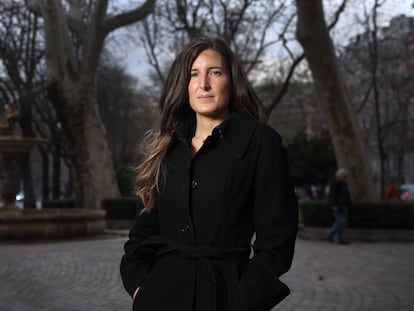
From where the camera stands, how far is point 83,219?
15930mm

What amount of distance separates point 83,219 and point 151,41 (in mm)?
16060

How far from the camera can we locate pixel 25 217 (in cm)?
1496

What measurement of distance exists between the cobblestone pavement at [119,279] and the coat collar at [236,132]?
15.1 ft

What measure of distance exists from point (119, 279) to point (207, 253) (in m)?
6.82

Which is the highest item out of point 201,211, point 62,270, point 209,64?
point 209,64

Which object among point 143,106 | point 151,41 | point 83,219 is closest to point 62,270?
point 83,219

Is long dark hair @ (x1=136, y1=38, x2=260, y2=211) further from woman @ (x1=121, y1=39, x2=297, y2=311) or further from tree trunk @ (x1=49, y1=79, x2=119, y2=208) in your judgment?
tree trunk @ (x1=49, y1=79, x2=119, y2=208)

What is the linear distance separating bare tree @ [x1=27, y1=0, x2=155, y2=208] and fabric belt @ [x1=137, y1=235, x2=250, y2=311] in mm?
18059

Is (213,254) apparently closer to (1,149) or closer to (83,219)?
(83,219)

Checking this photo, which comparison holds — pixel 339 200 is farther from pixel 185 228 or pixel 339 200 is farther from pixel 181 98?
pixel 185 228

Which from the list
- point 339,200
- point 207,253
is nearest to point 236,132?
point 207,253

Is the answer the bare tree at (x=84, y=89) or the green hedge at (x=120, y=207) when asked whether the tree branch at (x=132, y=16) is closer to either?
the bare tree at (x=84, y=89)

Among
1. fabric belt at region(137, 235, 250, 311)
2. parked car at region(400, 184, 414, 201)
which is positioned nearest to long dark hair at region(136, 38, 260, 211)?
fabric belt at region(137, 235, 250, 311)

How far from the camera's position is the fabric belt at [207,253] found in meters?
2.26
